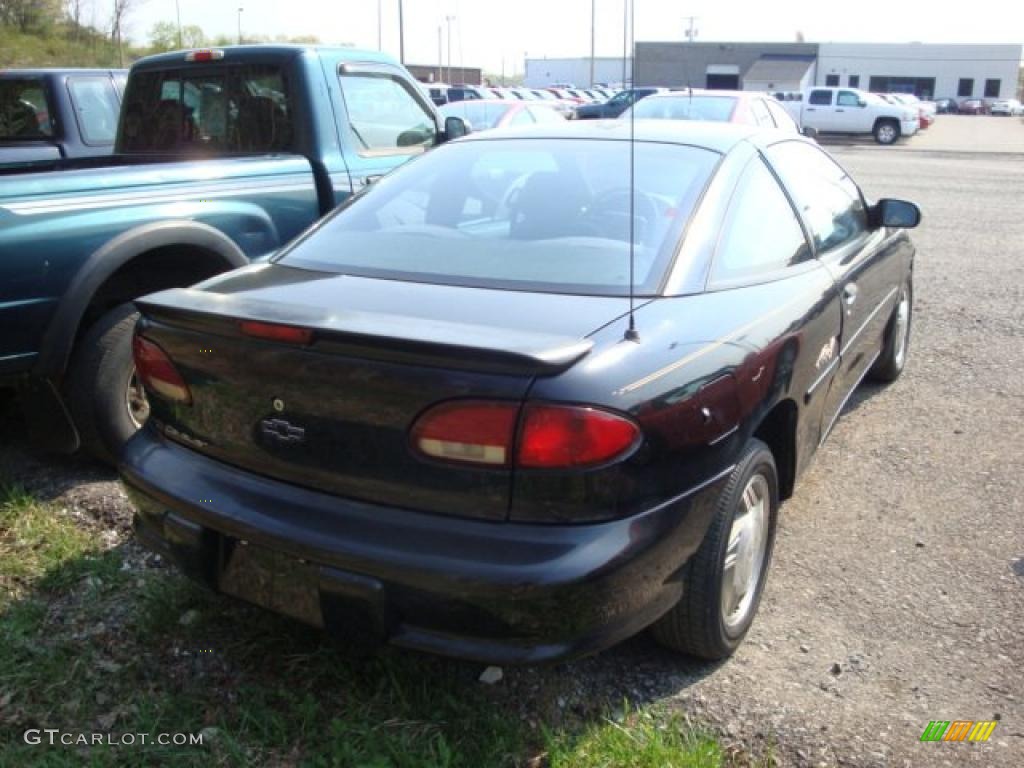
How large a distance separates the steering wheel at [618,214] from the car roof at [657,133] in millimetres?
347

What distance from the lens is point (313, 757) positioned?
2.45m

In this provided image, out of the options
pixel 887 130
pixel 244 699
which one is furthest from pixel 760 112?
pixel 887 130

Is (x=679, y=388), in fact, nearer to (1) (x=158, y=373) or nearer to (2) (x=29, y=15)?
(1) (x=158, y=373)

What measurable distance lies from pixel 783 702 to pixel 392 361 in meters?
1.49

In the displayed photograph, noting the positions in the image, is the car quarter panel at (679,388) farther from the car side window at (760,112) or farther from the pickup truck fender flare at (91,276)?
the car side window at (760,112)

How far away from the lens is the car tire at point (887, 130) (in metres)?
31.9

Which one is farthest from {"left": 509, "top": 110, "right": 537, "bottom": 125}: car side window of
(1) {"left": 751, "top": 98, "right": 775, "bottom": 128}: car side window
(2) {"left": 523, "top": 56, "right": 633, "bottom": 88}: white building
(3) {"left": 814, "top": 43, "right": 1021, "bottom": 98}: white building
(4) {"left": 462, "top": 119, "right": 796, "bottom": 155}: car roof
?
(2) {"left": 523, "top": 56, "right": 633, "bottom": 88}: white building

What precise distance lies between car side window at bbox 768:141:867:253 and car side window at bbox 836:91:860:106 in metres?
30.6

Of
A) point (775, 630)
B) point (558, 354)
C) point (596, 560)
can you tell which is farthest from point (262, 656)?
point (775, 630)

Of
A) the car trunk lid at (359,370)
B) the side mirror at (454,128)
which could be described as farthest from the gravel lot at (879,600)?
the side mirror at (454,128)

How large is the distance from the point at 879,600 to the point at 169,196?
3248mm

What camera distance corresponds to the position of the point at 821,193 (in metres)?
4.00

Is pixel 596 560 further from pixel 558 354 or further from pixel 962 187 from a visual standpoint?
pixel 962 187

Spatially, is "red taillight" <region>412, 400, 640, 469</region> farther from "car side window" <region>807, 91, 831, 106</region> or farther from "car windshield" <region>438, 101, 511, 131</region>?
"car side window" <region>807, 91, 831, 106</region>
